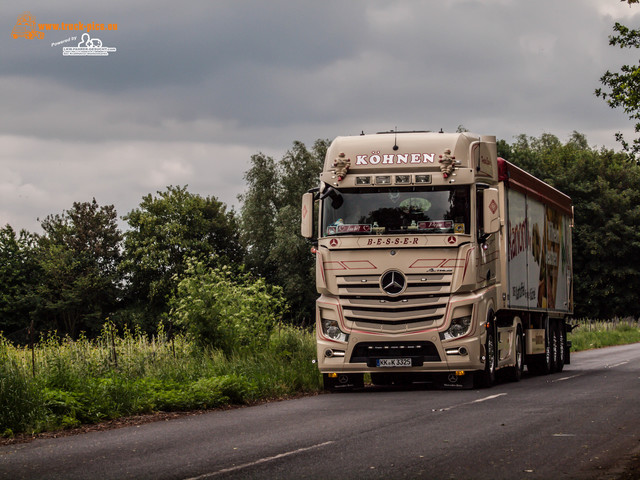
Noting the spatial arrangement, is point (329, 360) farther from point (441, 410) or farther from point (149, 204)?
point (149, 204)

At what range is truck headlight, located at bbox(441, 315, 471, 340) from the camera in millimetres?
16953

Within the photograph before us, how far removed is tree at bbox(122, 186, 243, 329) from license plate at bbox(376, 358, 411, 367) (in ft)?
172

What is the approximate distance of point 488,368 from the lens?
1789 cm

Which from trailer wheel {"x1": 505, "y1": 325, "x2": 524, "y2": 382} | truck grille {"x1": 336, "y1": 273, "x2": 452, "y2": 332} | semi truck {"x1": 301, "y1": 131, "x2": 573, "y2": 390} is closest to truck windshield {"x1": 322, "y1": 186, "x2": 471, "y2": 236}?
semi truck {"x1": 301, "y1": 131, "x2": 573, "y2": 390}

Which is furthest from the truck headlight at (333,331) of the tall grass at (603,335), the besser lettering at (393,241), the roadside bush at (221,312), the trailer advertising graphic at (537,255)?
the tall grass at (603,335)

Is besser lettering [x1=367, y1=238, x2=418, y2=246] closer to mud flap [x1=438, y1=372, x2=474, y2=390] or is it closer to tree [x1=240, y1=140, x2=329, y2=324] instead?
mud flap [x1=438, y1=372, x2=474, y2=390]

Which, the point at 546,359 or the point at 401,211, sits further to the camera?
the point at 546,359

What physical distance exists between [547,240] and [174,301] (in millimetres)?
8961

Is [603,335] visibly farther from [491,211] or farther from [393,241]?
[393,241]

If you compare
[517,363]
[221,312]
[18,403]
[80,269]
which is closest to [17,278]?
[80,269]

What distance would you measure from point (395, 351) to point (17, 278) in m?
66.2

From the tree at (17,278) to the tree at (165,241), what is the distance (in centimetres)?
829

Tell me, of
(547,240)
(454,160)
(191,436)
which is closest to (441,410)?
(191,436)

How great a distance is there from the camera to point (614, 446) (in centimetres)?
994
